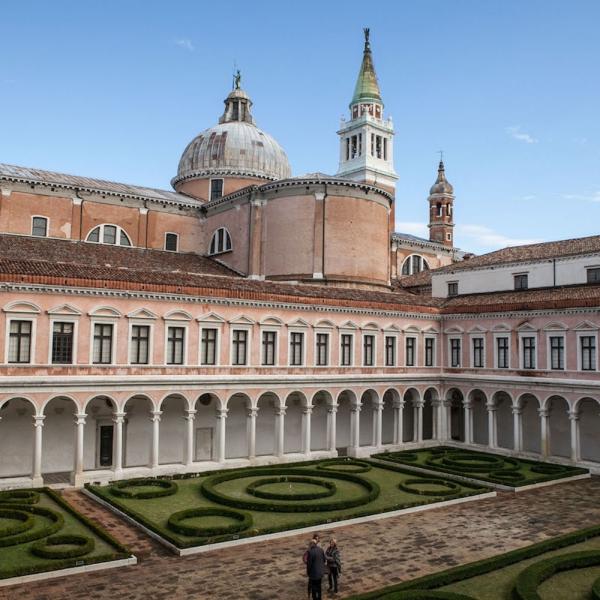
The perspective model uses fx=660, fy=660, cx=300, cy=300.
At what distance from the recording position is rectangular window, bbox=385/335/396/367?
3842 centimetres

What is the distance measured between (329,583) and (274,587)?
4.65 feet

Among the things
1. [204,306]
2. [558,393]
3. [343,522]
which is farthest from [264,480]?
[558,393]

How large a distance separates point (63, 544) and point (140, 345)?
11125 millimetres

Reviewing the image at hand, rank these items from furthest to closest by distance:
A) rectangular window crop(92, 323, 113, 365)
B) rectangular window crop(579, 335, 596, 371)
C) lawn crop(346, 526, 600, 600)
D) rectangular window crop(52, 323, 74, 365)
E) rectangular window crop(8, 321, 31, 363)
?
1. rectangular window crop(579, 335, 596, 371)
2. rectangular window crop(92, 323, 113, 365)
3. rectangular window crop(52, 323, 74, 365)
4. rectangular window crop(8, 321, 31, 363)
5. lawn crop(346, 526, 600, 600)

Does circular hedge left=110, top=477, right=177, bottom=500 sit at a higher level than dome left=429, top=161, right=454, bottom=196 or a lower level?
lower

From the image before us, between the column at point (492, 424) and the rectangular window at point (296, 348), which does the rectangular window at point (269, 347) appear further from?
the column at point (492, 424)

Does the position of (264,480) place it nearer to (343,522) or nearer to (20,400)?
(343,522)

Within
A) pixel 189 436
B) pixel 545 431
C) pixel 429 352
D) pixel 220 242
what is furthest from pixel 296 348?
pixel 220 242

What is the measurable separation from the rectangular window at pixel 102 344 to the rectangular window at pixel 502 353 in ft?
71.3

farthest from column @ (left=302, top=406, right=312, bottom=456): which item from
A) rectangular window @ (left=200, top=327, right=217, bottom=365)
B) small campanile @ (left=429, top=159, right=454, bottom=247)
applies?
small campanile @ (left=429, top=159, right=454, bottom=247)

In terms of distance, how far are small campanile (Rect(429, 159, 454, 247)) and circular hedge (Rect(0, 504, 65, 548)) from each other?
59.4m

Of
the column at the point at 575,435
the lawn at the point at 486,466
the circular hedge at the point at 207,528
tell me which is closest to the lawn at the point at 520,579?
the circular hedge at the point at 207,528

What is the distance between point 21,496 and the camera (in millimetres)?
24719

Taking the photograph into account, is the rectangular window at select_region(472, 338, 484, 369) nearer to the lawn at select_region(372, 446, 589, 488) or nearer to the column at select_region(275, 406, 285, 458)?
the lawn at select_region(372, 446, 589, 488)
